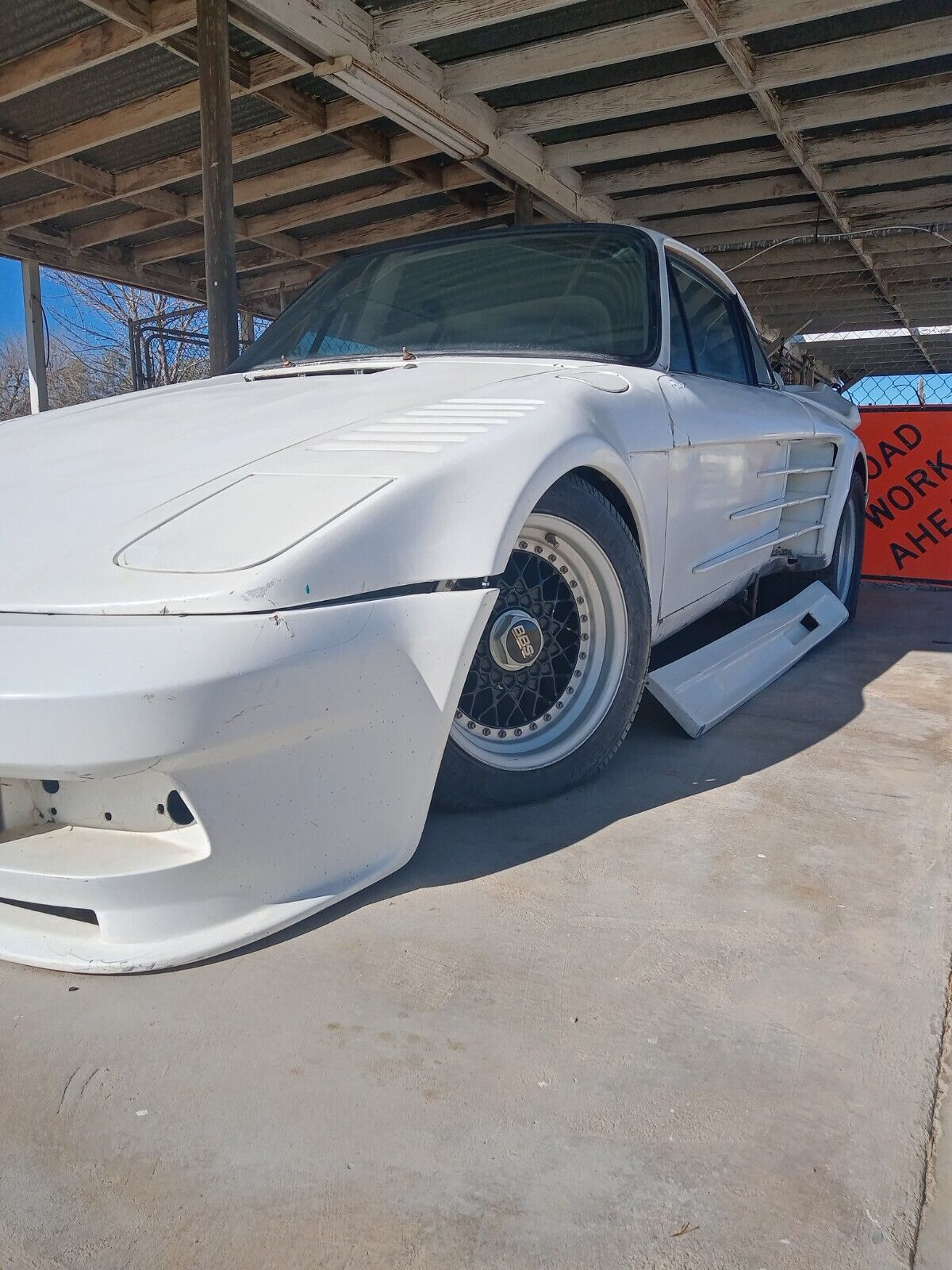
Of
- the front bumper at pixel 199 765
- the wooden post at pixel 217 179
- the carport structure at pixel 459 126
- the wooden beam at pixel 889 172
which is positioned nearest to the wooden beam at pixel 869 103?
the carport structure at pixel 459 126

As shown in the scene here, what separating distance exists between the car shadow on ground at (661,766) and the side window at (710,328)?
3.57 ft

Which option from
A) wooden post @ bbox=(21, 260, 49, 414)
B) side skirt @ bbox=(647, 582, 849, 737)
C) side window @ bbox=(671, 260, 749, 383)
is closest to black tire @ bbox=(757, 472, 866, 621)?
side skirt @ bbox=(647, 582, 849, 737)

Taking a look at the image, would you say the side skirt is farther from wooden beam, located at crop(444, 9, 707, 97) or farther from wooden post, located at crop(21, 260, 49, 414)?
wooden post, located at crop(21, 260, 49, 414)

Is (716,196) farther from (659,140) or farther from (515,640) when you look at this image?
(515,640)

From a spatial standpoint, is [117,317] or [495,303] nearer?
[495,303]

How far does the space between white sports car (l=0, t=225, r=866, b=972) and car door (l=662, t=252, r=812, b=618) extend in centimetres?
3

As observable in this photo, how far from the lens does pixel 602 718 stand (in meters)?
2.23

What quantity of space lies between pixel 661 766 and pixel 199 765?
55.8 inches

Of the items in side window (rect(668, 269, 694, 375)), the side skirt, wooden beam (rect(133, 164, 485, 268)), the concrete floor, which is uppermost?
wooden beam (rect(133, 164, 485, 268))

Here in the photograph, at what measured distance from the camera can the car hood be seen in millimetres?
1478

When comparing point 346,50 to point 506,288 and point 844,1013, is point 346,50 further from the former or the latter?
point 844,1013

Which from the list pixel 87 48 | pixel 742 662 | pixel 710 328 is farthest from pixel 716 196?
pixel 742 662

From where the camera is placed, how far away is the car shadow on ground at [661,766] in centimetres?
188

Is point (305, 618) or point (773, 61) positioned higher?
point (773, 61)
